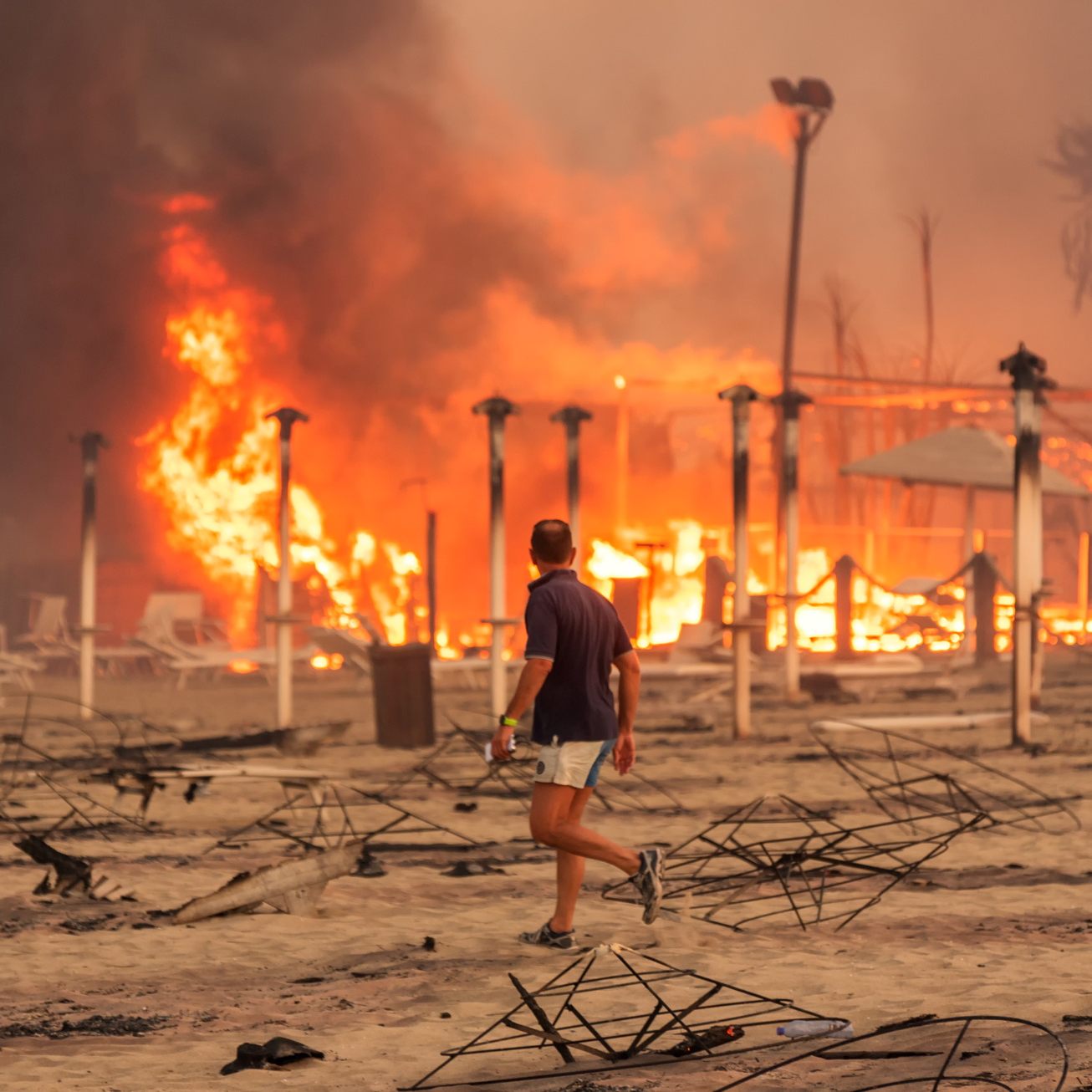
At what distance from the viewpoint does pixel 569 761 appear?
6492 mm

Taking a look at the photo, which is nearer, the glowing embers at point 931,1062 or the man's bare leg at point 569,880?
the glowing embers at point 931,1062

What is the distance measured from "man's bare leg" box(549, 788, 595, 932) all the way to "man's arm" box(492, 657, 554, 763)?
37 cm

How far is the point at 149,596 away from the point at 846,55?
1007 inches

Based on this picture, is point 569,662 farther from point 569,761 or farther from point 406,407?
point 406,407

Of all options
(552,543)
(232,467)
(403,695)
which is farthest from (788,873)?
(232,467)

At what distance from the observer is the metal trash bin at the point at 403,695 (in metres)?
14.3

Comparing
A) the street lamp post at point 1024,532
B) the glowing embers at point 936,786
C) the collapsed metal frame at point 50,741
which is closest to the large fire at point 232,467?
the collapsed metal frame at point 50,741

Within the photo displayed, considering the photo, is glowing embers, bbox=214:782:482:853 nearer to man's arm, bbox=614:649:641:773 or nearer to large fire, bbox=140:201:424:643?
man's arm, bbox=614:649:641:773

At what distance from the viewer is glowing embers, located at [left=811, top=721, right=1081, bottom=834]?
9.61 metres

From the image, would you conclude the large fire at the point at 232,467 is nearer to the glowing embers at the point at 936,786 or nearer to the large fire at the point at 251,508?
the large fire at the point at 251,508

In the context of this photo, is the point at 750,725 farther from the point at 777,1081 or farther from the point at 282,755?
the point at 777,1081

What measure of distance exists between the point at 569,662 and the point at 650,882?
0.85m

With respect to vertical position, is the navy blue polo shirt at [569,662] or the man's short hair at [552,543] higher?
the man's short hair at [552,543]

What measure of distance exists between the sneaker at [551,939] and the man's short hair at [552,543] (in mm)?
1338
